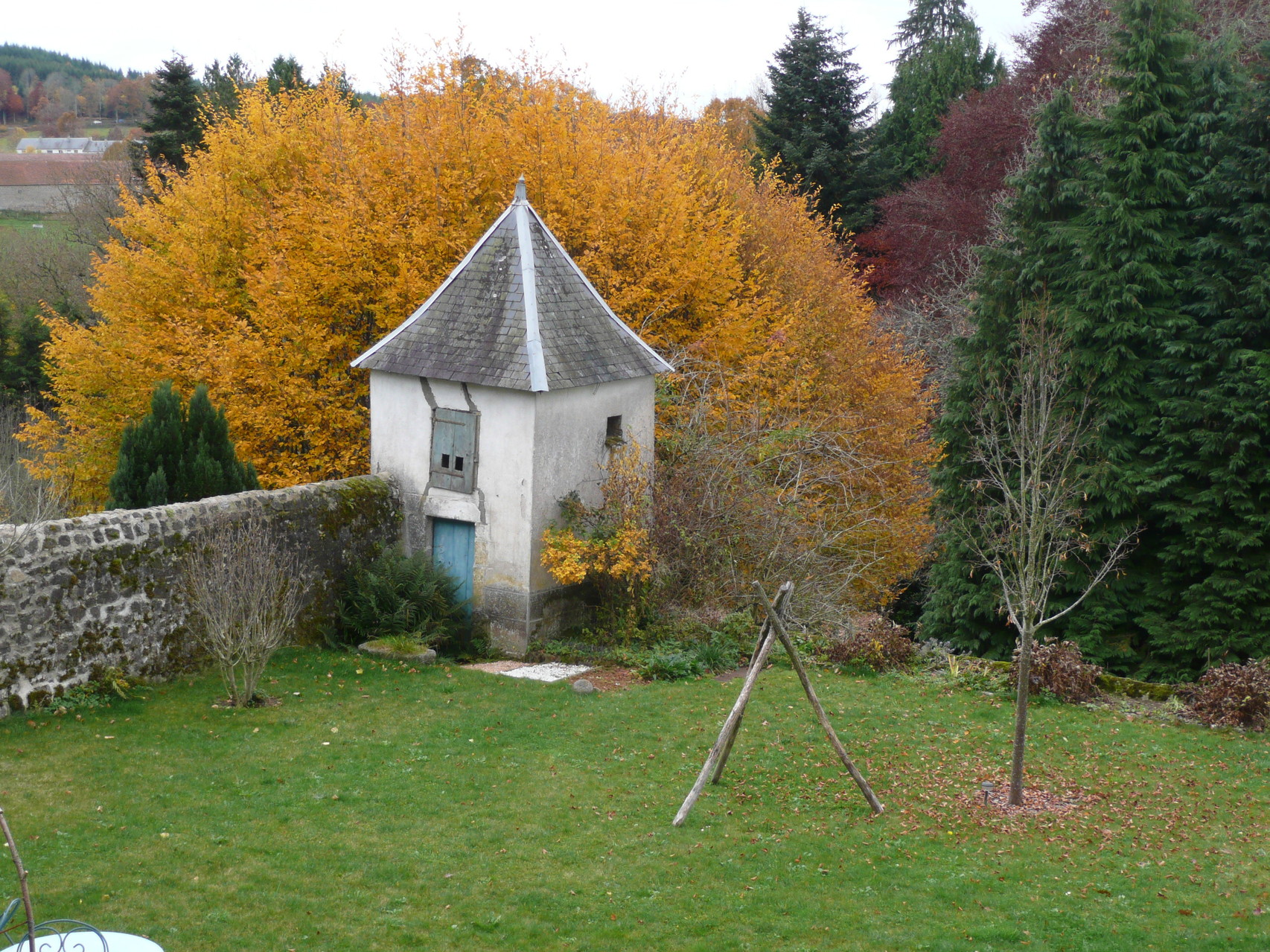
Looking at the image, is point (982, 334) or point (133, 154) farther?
point (133, 154)

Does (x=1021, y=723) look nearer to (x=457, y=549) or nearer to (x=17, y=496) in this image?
(x=457, y=549)

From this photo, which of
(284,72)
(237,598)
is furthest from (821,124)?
(237,598)

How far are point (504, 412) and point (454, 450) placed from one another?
1083 millimetres

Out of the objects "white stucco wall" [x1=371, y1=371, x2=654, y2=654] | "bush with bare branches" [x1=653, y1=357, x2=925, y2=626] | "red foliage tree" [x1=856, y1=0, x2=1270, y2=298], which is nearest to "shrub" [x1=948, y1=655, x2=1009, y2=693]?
"bush with bare branches" [x1=653, y1=357, x2=925, y2=626]

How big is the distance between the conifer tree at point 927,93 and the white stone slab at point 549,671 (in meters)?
25.7

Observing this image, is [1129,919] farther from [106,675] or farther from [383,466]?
[383,466]

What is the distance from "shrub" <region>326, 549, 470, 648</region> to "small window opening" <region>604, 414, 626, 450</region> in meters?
3.27

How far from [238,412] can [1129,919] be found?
16.7 meters

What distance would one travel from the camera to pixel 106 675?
12.6 metres

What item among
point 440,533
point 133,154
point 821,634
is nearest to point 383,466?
point 440,533

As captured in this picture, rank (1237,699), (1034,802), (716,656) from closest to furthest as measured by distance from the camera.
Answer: (1034,802), (1237,699), (716,656)

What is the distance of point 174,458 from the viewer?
1656cm

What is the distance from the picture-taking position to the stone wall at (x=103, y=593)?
38.5ft

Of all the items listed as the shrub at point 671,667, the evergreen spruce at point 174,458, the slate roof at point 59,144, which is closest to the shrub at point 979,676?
the shrub at point 671,667
